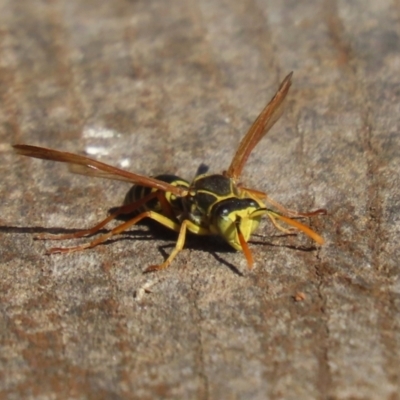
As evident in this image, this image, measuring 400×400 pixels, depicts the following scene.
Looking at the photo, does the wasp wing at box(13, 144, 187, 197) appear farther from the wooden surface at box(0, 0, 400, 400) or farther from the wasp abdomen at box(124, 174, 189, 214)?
the wooden surface at box(0, 0, 400, 400)

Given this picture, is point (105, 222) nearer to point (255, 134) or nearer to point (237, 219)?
point (237, 219)

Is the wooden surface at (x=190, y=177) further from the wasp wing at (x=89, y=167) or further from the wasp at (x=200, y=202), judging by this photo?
the wasp wing at (x=89, y=167)

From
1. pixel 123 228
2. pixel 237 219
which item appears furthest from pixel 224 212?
pixel 123 228

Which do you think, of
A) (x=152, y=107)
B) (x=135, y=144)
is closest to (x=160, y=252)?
(x=135, y=144)

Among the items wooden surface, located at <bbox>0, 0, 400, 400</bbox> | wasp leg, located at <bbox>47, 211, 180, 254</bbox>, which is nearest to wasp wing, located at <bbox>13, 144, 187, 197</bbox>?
wasp leg, located at <bbox>47, 211, 180, 254</bbox>

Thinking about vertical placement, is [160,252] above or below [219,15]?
below

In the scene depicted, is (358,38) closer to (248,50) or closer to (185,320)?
(248,50)
